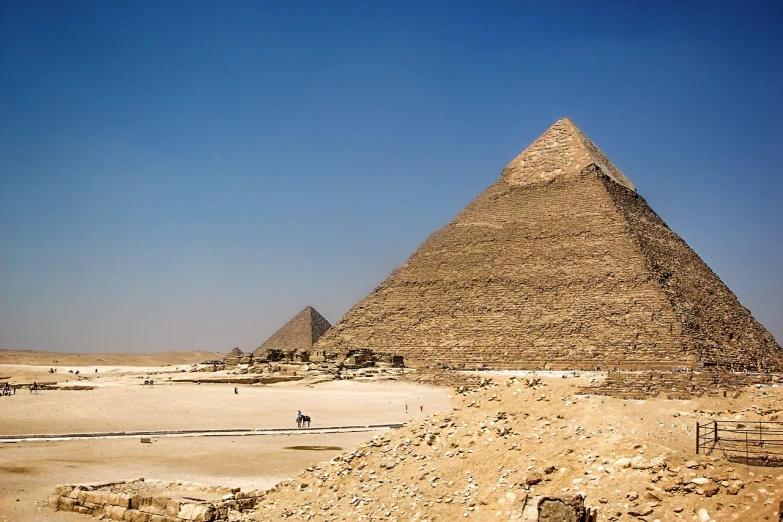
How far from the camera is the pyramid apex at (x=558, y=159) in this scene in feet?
193

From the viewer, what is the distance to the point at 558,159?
60219mm

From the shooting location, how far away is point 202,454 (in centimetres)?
1507

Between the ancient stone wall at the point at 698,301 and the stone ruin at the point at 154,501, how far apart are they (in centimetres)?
3202

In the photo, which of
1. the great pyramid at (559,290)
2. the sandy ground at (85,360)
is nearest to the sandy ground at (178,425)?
the great pyramid at (559,290)

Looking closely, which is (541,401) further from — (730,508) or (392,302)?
(392,302)

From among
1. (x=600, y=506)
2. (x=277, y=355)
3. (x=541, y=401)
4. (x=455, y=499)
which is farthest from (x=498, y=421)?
(x=277, y=355)

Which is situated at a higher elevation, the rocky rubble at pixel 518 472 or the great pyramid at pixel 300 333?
the great pyramid at pixel 300 333

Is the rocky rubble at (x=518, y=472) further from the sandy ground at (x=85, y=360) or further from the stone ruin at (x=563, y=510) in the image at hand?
the sandy ground at (x=85, y=360)

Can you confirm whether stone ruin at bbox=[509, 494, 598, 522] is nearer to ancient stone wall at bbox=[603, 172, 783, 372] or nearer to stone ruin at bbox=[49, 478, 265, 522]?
stone ruin at bbox=[49, 478, 265, 522]

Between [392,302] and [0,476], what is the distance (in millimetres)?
43918

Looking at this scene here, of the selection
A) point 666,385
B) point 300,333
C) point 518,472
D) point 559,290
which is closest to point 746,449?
point 518,472

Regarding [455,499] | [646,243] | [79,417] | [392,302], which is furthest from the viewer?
[392,302]

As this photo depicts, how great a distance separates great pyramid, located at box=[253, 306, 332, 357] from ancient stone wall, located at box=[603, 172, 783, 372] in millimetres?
31259

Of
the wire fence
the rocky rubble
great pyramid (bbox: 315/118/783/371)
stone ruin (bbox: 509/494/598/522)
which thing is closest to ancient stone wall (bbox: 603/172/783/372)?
great pyramid (bbox: 315/118/783/371)
